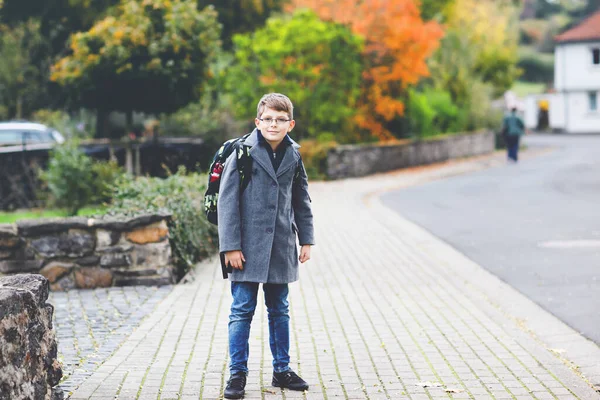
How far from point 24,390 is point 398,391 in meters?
2.16

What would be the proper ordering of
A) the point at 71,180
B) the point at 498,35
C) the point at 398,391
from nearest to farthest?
the point at 398,391 < the point at 71,180 < the point at 498,35

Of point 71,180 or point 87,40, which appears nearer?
point 71,180

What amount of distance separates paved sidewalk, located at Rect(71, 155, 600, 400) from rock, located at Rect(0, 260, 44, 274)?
53.4 inches

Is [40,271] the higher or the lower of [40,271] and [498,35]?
the lower

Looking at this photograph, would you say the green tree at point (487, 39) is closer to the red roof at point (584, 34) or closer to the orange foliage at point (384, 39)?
the orange foliage at point (384, 39)

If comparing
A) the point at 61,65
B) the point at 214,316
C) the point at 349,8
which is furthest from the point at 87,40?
the point at 214,316

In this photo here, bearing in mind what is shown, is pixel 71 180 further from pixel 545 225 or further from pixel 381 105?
pixel 381 105

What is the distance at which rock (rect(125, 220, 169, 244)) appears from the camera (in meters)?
9.54

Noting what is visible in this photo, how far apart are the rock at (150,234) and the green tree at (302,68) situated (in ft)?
52.8

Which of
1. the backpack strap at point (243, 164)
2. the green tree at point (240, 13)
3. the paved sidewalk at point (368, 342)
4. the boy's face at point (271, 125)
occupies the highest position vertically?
the green tree at point (240, 13)

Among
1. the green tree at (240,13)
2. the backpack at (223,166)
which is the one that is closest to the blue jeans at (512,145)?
the green tree at (240,13)

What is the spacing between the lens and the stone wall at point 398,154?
25719mm

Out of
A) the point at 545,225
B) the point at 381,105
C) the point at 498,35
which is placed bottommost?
the point at 545,225

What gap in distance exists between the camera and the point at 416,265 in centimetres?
1105
